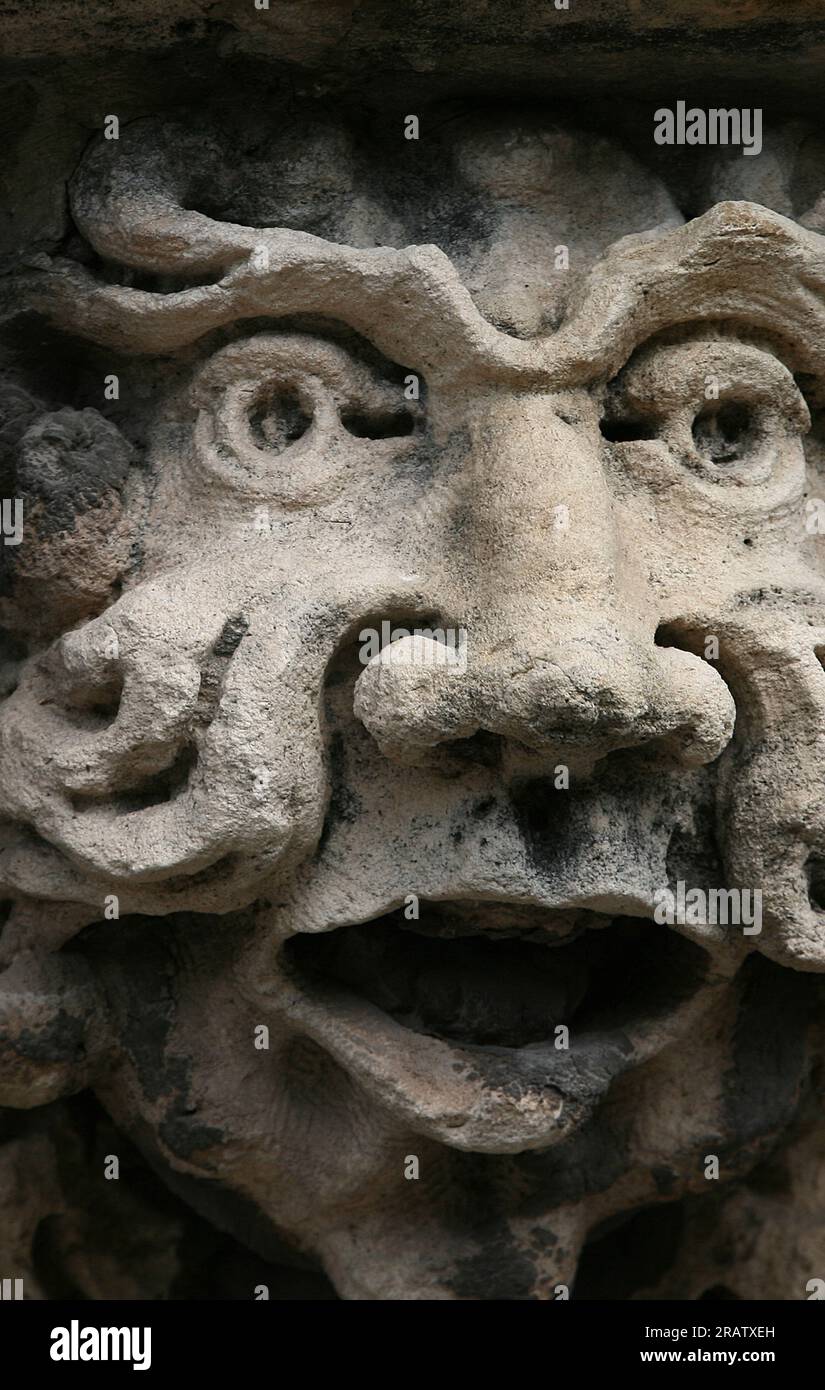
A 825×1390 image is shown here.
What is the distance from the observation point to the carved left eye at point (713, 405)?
4.03ft

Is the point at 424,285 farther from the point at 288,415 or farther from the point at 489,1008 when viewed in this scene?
the point at 489,1008

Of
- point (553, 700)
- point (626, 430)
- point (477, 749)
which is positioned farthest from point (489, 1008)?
point (626, 430)

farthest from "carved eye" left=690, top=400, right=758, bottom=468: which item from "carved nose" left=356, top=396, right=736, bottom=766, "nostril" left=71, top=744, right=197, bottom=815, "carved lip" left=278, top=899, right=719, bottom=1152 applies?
"nostril" left=71, top=744, right=197, bottom=815

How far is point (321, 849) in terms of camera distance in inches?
48.6

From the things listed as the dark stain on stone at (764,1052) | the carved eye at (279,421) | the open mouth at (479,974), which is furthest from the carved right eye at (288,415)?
the dark stain on stone at (764,1052)

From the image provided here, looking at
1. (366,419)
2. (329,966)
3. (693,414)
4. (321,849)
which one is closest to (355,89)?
(366,419)

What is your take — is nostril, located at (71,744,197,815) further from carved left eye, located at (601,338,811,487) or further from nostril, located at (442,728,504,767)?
carved left eye, located at (601,338,811,487)

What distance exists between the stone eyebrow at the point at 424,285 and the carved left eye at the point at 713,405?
0.03m

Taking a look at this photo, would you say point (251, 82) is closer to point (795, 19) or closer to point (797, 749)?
point (795, 19)

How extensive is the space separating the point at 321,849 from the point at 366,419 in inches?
14.3

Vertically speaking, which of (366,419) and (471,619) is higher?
(366,419)

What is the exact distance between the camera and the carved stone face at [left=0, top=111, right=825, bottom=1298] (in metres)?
1.15

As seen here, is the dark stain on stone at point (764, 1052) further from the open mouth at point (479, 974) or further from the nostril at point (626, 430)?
the nostril at point (626, 430)

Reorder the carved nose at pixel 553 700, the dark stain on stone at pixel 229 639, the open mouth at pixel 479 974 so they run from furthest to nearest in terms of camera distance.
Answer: the open mouth at pixel 479 974, the dark stain on stone at pixel 229 639, the carved nose at pixel 553 700
